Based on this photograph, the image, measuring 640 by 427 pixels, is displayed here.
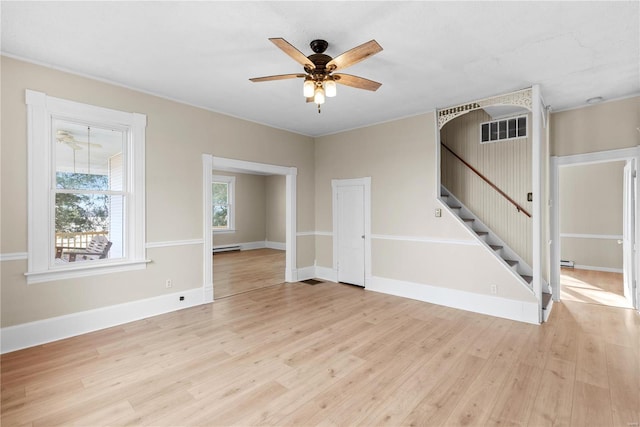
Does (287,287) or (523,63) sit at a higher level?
(523,63)

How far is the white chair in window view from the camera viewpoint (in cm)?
352

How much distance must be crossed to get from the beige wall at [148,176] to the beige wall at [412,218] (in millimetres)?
1511

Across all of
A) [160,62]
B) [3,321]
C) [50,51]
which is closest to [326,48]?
[160,62]

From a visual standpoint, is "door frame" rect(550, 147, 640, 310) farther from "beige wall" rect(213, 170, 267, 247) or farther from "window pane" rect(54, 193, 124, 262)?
"beige wall" rect(213, 170, 267, 247)

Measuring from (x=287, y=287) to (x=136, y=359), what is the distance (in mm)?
2942

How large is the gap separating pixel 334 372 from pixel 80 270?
313 centimetres

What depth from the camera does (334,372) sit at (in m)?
2.71

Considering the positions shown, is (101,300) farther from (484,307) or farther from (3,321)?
(484,307)

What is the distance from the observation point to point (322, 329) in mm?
3676

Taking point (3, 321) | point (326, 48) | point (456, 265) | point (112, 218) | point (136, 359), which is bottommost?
point (136, 359)

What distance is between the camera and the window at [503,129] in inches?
189

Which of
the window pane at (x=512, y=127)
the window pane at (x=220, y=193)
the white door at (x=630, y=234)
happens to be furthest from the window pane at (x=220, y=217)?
the white door at (x=630, y=234)

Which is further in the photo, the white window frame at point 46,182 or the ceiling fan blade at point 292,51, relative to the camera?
the white window frame at point 46,182

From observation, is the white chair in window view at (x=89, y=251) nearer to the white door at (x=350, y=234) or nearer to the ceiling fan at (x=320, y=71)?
the ceiling fan at (x=320, y=71)
